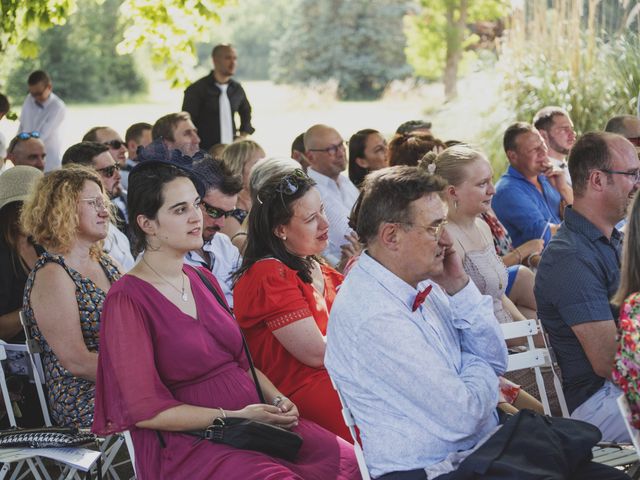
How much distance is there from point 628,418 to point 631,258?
55cm

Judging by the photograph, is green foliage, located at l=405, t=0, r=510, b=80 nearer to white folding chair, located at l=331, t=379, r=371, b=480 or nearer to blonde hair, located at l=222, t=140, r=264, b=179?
blonde hair, located at l=222, t=140, r=264, b=179

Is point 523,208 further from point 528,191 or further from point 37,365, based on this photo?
point 37,365

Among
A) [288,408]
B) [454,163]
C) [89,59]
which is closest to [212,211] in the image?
[454,163]

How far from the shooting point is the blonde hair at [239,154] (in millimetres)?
6879

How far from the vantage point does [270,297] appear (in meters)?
3.96

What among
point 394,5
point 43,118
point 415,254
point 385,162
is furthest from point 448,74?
point 415,254

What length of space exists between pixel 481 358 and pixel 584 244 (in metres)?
1.01

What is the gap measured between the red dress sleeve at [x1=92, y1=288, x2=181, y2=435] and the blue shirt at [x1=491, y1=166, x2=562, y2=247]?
13.0ft

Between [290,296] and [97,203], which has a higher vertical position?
[97,203]

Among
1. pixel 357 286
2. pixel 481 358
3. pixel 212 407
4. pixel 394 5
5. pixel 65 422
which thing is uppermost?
pixel 394 5

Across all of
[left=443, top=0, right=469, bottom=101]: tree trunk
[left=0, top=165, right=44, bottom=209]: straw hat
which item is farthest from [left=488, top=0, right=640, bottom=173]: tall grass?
[left=443, top=0, right=469, bottom=101]: tree trunk

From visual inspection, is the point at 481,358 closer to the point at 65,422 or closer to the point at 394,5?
the point at 65,422

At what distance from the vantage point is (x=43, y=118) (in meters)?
11.7

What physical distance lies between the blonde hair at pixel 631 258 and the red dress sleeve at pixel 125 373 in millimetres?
1626
